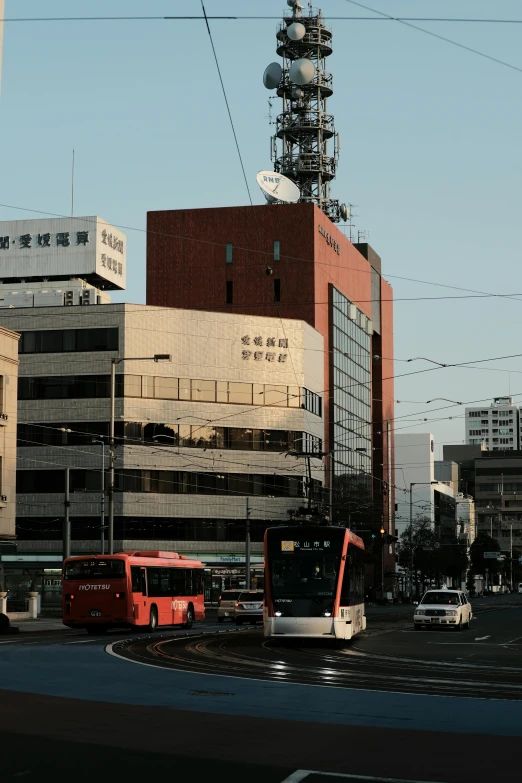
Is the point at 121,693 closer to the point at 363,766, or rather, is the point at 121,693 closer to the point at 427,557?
the point at 363,766

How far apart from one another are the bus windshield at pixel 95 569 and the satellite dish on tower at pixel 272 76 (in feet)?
288

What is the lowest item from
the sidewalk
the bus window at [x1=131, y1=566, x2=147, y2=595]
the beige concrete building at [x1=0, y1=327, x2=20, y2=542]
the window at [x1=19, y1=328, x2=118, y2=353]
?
the sidewalk

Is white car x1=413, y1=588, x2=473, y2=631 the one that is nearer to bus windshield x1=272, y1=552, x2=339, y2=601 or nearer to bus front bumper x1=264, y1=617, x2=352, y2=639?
bus windshield x1=272, y1=552, x2=339, y2=601

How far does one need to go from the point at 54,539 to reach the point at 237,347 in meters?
19.7

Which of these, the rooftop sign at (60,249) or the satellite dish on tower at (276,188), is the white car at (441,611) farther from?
the rooftop sign at (60,249)

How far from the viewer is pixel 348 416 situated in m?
113

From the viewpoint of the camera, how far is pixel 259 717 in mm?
14367

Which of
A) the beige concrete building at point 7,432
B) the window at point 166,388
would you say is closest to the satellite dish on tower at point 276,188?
the window at point 166,388

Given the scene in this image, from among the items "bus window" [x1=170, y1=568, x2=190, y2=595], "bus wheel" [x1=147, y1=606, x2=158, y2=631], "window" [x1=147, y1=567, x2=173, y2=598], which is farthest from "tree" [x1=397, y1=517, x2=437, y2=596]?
"bus wheel" [x1=147, y1=606, x2=158, y2=631]

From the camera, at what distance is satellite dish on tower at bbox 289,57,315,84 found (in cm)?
11800

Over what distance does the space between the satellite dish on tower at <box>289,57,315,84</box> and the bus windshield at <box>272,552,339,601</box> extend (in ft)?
303

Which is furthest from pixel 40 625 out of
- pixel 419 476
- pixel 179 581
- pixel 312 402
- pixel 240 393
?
pixel 419 476

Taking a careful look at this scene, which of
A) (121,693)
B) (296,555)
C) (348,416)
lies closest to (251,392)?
(348,416)

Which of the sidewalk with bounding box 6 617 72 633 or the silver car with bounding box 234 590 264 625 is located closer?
the sidewalk with bounding box 6 617 72 633
